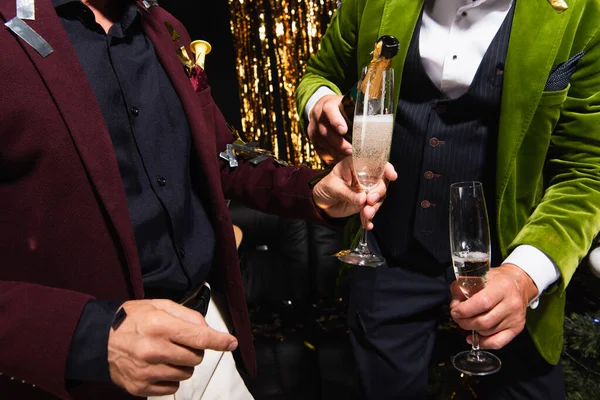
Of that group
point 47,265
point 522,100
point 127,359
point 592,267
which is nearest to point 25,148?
point 47,265

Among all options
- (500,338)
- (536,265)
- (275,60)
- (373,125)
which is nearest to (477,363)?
(500,338)

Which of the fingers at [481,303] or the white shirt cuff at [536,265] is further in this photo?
the white shirt cuff at [536,265]

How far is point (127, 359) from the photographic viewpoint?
Answer: 0.79 meters

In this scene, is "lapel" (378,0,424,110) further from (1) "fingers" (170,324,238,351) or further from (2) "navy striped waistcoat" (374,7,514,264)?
(1) "fingers" (170,324,238,351)

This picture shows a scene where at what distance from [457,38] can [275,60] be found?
8.72ft

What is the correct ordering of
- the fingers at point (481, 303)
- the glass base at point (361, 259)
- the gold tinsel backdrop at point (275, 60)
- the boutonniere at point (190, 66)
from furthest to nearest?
the gold tinsel backdrop at point (275, 60) < the boutonniere at point (190, 66) < the glass base at point (361, 259) < the fingers at point (481, 303)

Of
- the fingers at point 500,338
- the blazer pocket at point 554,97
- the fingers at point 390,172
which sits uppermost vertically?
the blazer pocket at point 554,97

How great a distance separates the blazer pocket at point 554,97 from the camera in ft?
4.17

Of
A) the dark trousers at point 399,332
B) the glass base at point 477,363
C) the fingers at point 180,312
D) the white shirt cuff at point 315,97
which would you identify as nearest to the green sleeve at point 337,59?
the white shirt cuff at point 315,97

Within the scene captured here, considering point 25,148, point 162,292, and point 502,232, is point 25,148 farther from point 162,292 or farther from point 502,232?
point 502,232

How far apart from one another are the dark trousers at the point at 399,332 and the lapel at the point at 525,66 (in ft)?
1.56

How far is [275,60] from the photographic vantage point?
3922 mm

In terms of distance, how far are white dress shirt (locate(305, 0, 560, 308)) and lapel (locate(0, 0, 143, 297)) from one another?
919mm

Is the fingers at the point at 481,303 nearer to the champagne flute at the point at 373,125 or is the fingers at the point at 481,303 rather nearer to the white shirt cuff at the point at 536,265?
the white shirt cuff at the point at 536,265
